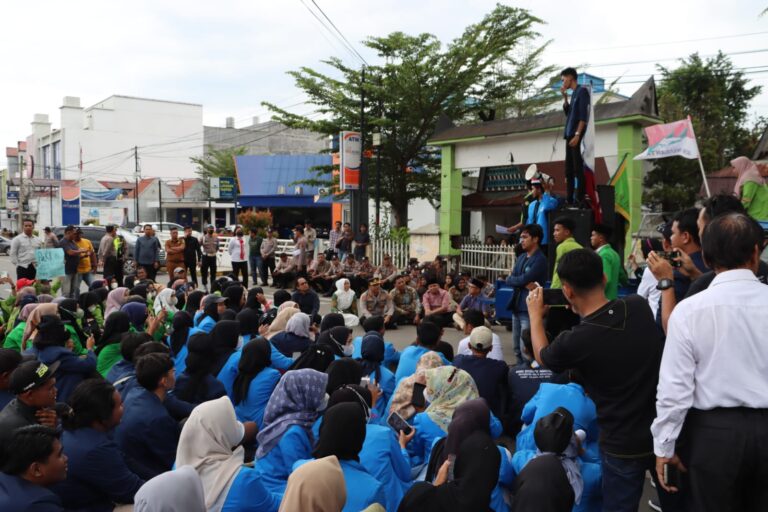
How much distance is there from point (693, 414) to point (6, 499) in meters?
2.91

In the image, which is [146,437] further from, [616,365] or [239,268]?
[239,268]

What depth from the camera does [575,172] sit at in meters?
7.86

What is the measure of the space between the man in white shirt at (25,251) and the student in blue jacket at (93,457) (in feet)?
34.1

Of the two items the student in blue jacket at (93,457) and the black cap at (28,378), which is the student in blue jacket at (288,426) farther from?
the black cap at (28,378)

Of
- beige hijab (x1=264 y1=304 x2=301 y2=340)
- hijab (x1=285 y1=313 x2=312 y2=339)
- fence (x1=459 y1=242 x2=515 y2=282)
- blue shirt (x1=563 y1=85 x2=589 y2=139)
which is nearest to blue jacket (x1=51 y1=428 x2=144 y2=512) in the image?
hijab (x1=285 y1=313 x2=312 y2=339)

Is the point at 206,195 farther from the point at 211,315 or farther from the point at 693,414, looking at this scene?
the point at 693,414

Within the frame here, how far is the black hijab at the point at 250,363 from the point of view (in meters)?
5.02

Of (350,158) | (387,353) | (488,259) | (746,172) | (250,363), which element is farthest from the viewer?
(350,158)

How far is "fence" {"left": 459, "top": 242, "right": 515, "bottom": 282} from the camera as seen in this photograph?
14.2 meters

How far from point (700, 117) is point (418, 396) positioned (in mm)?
21657

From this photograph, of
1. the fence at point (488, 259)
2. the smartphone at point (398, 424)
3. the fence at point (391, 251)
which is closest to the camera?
the smartphone at point (398, 424)

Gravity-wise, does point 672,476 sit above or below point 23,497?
above

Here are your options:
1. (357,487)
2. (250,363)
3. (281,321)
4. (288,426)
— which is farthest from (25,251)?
(357,487)

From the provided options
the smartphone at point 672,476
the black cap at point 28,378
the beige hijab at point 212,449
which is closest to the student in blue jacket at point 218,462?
the beige hijab at point 212,449
